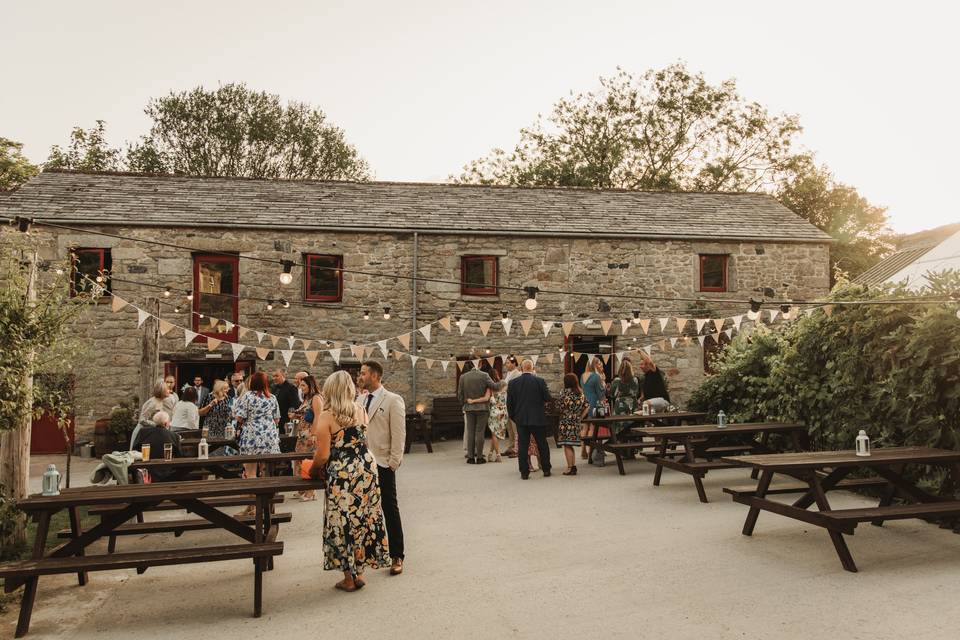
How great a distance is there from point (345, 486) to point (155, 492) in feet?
4.48

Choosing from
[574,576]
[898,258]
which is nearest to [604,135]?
[898,258]

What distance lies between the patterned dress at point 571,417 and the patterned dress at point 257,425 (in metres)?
4.32

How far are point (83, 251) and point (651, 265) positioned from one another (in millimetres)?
12975

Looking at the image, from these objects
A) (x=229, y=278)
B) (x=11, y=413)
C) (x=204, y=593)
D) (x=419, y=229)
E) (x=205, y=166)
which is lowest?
(x=204, y=593)

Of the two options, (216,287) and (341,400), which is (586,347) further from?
(341,400)

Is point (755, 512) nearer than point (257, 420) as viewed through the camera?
Yes

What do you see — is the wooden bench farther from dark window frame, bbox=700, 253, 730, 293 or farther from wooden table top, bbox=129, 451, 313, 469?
wooden table top, bbox=129, 451, 313, 469

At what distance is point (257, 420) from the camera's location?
897cm

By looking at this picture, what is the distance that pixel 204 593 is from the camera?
538 cm

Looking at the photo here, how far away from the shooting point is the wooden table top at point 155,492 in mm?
4809

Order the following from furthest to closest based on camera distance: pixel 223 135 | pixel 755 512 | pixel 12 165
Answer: pixel 223 135 < pixel 12 165 < pixel 755 512

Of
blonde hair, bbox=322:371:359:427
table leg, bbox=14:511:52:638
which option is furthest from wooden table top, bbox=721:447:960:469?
table leg, bbox=14:511:52:638

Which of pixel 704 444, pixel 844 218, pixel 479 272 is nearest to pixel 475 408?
pixel 704 444

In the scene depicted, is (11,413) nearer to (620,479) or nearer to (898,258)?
(620,479)
